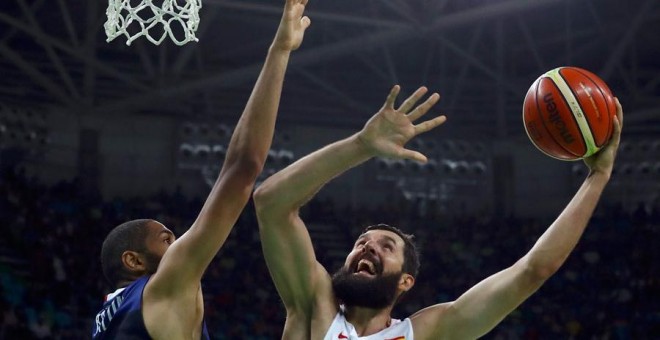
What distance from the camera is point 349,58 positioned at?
19.0 m

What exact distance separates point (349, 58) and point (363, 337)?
623 inches

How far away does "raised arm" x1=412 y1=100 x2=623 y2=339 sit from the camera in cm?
346

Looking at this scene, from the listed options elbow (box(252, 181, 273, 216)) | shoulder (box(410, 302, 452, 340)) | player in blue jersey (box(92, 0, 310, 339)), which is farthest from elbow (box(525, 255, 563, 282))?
player in blue jersey (box(92, 0, 310, 339))

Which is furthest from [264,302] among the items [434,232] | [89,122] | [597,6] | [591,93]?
[591,93]

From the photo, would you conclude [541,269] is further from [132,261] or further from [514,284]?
[132,261]

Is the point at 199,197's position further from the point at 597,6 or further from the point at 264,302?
the point at 597,6

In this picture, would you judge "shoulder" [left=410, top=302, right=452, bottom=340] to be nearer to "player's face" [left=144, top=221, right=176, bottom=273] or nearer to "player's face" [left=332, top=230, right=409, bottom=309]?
"player's face" [left=332, top=230, right=409, bottom=309]

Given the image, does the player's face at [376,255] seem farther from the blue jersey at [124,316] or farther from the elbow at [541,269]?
the blue jersey at [124,316]

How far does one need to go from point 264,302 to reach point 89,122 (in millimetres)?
5756

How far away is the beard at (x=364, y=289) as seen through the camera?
3.43 m

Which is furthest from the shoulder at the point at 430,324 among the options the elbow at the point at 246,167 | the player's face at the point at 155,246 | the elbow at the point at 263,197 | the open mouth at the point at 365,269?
the elbow at the point at 246,167

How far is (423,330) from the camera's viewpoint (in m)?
3.55

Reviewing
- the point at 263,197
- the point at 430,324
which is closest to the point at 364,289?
the point at 430,324

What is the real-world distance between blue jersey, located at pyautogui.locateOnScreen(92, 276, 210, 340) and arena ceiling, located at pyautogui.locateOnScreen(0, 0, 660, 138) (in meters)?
11.4
